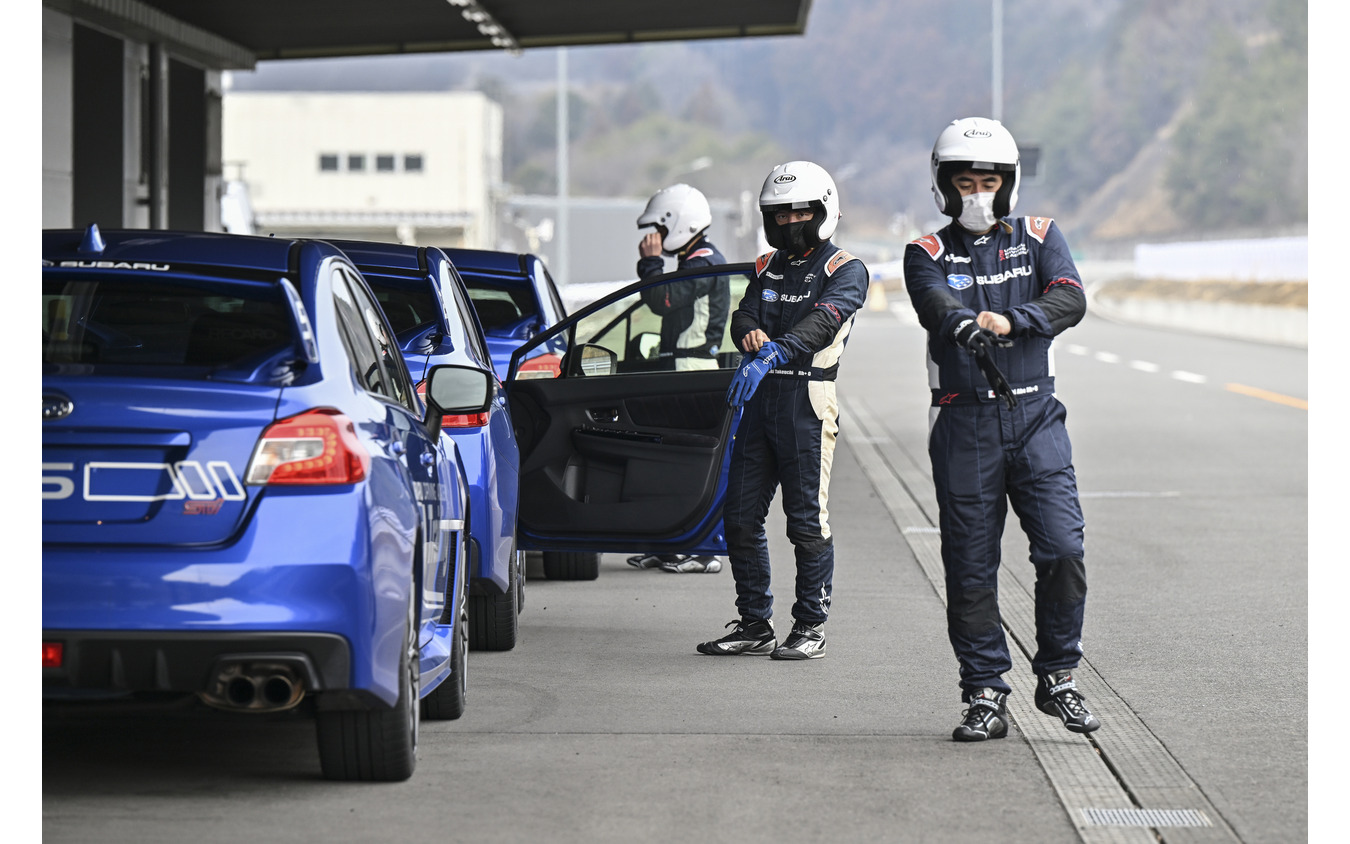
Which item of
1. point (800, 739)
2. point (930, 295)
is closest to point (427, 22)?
point (930, 295)

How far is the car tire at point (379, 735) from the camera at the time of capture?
16.6ft

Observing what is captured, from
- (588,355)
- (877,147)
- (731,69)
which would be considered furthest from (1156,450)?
(731,69)

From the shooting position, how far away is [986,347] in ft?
19.4

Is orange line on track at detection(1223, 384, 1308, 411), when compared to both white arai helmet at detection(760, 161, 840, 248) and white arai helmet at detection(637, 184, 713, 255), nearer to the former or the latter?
white arai helmet at detection(637, 184, 713, 255)

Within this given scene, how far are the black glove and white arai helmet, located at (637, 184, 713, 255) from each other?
4559 millimetres

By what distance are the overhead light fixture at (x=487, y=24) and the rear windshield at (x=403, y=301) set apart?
10125 millimetres

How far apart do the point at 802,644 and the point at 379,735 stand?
2.69 m

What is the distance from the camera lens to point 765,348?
718 centimetres

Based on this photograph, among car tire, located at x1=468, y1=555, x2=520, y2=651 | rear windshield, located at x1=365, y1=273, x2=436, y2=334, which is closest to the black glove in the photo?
car tire, located at x1=468, y1=555, x2=520, y2=651

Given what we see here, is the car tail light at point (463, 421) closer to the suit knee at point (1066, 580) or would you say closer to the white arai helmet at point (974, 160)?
the white arai helmet at point (974, 160)

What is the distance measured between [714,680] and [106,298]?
274cm

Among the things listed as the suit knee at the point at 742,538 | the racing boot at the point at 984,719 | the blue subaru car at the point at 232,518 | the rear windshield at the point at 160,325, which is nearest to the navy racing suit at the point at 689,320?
the suit knee at the point at 742,538

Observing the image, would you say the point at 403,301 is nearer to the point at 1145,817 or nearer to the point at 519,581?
the point at 519,581

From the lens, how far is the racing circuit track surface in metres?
4.93
